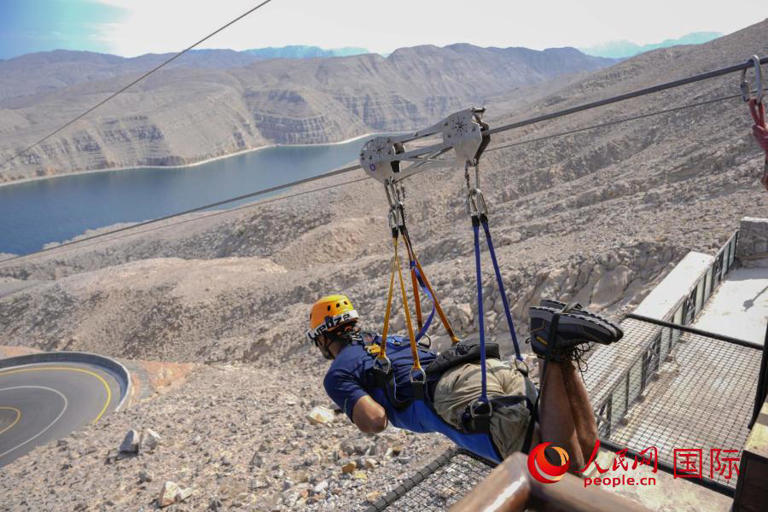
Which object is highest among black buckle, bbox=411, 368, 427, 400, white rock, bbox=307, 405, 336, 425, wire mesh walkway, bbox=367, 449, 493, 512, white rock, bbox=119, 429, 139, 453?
black buckle, bbox=411, 368, 427, 400

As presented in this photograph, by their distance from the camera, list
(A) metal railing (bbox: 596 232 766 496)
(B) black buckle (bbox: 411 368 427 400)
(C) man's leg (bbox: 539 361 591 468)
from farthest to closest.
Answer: (A) metal railing (bbox: 596 232 766 496) < (B) black buckle (bbox: 411 368 427 400) < (C) man's leg (bbox: 539 361 591 468)

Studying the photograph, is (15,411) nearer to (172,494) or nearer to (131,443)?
(131,443)

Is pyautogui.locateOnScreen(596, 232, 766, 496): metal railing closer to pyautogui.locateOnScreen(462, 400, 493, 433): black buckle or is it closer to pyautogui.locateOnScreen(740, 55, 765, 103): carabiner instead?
pyautogui.locateOnScreen(462, 400, 493, 433): black buckle

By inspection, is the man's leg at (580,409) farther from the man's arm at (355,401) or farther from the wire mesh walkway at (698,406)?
the wire mesh walkway at (698,406)

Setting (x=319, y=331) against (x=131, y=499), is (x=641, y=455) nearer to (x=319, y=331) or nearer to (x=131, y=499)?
(x=319, y=331)

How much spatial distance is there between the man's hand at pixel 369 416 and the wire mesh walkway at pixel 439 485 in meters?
1.31

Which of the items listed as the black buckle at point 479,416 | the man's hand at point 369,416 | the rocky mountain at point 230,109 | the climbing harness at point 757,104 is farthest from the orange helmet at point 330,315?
the rocky mountain at point 230,109

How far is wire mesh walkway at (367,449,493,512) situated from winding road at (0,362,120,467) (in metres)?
14.1

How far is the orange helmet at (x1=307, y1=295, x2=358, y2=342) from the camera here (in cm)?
420

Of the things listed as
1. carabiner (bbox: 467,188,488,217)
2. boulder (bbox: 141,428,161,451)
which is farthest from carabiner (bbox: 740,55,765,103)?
boulder (bbox: 141,428,161,451)

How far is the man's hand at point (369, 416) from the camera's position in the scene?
11.4 ft

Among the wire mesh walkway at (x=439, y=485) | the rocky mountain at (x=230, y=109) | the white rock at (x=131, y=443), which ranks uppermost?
the rocky mountain at (x=230, y=109)

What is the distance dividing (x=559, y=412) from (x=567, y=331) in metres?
0.45

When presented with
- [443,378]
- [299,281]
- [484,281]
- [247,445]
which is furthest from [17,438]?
[443,378]
